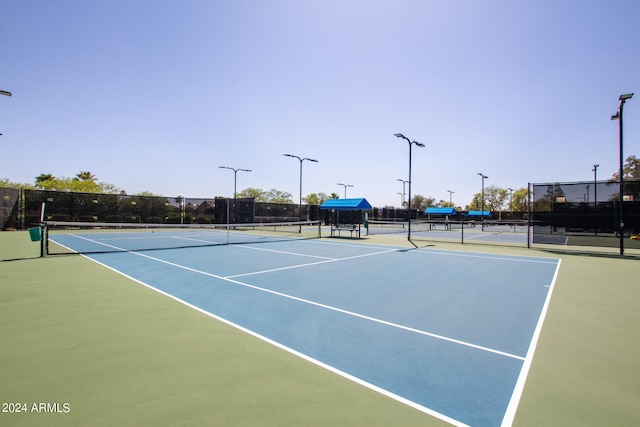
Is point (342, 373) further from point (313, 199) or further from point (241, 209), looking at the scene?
point (313, 199)

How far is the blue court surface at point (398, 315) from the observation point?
337 cm

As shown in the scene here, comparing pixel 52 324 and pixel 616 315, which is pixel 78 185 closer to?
pixel 52 324

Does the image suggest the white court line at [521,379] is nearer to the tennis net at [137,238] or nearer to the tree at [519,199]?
the tennis net at [137,238]

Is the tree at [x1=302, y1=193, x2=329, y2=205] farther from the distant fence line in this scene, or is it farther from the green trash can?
the green trash can

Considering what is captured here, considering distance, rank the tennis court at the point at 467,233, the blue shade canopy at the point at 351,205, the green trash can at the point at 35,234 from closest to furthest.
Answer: the green trash can at the point at 35,234 → the tennis court at the point at 467,233 → the blue shade canopy at the point at 351,205

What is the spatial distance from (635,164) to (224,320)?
86468mm

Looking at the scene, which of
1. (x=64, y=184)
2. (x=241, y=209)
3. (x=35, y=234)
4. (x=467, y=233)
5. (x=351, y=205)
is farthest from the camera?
(x=64, y=184)

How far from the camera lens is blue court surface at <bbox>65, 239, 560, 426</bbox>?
337cm

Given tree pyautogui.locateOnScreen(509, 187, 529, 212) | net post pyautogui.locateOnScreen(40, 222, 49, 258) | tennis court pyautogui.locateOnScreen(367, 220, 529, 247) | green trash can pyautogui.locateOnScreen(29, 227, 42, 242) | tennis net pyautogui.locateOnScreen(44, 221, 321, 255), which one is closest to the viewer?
green trash can pyautogui.locateOnScreen(29, 227, 42, 242)

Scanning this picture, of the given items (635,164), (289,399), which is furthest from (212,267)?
(635,164)

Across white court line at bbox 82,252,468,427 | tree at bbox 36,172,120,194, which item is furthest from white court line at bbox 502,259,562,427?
tree at bbox 36,172,120,194

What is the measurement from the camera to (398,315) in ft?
18.4

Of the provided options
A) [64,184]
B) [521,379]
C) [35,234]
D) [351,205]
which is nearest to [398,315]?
[521,379]

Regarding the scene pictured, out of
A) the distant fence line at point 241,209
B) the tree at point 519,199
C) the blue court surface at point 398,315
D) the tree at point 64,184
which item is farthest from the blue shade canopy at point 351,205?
the tree at point 519,199
